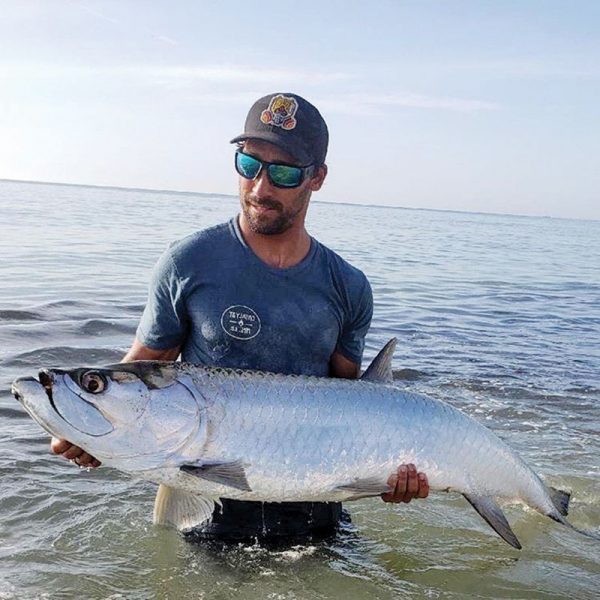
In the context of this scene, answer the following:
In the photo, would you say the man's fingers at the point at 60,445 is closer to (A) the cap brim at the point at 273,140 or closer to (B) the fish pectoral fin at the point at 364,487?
(B) the fish pectoral fin at the point at 364,487

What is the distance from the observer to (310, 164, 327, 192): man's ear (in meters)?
4.60

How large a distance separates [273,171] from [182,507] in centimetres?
174

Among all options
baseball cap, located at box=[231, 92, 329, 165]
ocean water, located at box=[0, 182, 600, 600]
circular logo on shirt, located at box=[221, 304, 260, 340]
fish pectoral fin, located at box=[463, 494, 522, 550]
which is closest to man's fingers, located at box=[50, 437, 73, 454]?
circular logo on shirt, located at box=[221, 304, 260, 340]

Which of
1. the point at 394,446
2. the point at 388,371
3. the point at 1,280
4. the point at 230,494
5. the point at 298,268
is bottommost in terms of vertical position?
the point at 1,280

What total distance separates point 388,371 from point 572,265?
103ft

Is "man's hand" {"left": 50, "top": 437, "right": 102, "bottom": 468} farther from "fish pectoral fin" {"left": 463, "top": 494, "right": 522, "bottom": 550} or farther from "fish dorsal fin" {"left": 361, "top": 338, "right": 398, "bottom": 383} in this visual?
"fish pectoral fin" {"left": 463, "top": 494, "right": 522, "bottom": 550}

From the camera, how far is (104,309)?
13703 mm

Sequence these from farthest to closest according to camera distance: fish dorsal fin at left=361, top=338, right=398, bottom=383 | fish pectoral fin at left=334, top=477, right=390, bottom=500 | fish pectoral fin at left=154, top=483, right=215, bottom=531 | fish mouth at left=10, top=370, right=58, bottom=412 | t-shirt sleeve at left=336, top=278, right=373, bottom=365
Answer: t-shirt sleeve at left=336, top=278, right=373, bottom=365 → fish dorsal fin at left=361, top=338, right=398, bottom=383 → fish pectoral fin at left=154, top=483, right=215, bottom=531 → fish pectoral fin at left=334, top=477, right=390, bottom=500 → fish mouth at left=10, top=370, right=58, bottom=412

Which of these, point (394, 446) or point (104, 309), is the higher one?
point (394, 446)

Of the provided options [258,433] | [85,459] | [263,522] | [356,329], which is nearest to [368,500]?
[263,522]

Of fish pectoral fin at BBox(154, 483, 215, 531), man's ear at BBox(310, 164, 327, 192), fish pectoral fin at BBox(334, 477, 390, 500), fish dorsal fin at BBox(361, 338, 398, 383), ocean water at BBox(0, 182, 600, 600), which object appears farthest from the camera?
ocean water at BBox(0, 182, 600, 600)

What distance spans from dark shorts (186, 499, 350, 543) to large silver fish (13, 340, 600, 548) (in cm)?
47

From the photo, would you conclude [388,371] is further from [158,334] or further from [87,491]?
[87,491]

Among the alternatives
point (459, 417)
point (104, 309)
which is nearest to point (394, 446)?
point (459, 417)
